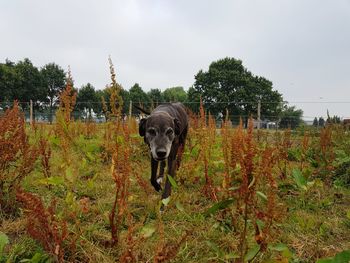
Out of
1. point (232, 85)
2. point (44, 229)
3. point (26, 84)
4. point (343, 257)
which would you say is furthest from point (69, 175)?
A: point (26, 84)

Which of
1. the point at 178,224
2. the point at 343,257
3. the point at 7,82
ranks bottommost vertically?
the point at 178,224

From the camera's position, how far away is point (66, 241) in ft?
7.32

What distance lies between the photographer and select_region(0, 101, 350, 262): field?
6.10 ft

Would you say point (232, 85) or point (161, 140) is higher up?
point (232, 85)

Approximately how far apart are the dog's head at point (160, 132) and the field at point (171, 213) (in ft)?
1.59

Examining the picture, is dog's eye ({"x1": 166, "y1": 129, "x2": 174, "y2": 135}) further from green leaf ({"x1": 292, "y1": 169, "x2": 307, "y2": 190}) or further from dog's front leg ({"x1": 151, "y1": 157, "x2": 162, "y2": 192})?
green leaf ({"x1": 292, "y1": 169, "x2": 307, "y2": 190})

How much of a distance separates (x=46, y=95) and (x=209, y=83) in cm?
2952

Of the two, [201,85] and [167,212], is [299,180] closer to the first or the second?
[167,212]

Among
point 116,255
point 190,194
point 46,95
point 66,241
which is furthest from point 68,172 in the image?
point 46,95

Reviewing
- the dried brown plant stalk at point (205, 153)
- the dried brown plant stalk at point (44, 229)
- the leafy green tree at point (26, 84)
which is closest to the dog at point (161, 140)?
the dried brown plant stalk at point (205, 153)

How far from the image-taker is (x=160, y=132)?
4.36 metres

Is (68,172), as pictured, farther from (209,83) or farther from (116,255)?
(209,83)

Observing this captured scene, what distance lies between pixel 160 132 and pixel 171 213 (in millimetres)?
1425

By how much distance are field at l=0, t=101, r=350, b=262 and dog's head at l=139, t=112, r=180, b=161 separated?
1.59ft
